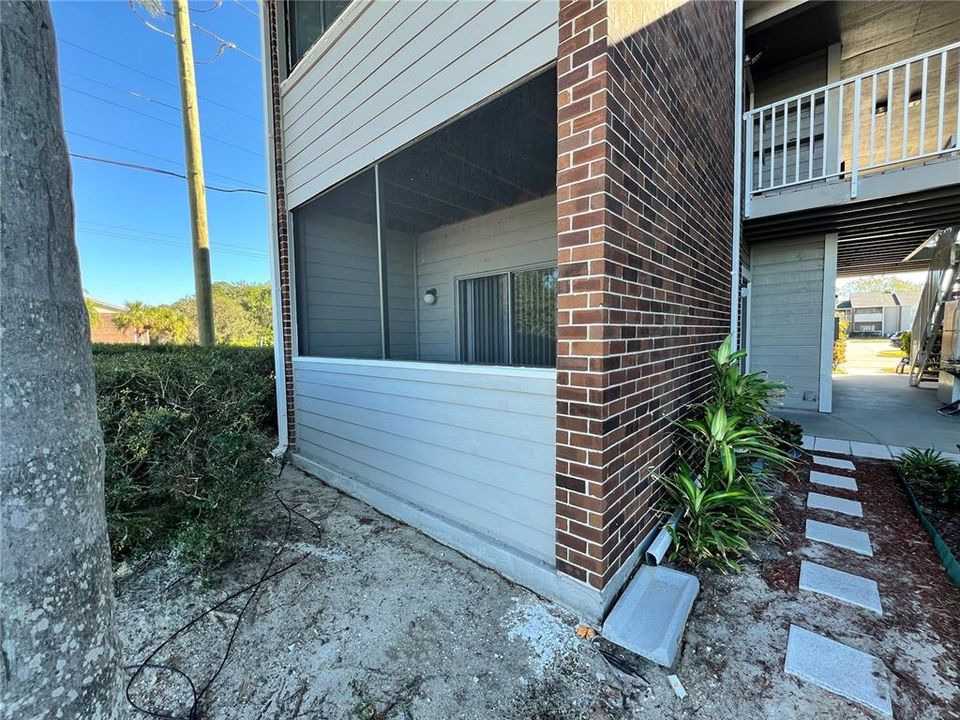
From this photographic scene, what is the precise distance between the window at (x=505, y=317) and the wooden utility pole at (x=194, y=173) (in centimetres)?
458

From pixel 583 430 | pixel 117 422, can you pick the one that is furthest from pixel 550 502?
pixel 117 422

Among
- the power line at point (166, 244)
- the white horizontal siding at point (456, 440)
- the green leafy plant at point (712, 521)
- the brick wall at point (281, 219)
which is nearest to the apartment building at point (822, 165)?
the green leafy plant at point (712, 521)

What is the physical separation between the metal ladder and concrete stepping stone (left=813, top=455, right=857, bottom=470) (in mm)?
5213

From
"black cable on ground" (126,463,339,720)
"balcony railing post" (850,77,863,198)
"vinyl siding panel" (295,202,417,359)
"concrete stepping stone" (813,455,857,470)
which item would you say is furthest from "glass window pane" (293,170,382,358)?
"balcony railing post" (850,77,863,198)

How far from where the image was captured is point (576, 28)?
2006 mm

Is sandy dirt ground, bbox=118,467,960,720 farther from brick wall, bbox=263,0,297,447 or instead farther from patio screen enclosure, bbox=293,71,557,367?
brick wall, bbox=263,0,297,447

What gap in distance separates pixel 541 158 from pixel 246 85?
14474mm

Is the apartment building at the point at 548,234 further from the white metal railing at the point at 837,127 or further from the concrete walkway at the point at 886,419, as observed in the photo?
the concrete walkway at the point at 886,419

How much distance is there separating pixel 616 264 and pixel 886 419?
6275 mm

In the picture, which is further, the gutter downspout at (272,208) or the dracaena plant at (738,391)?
the gutter downspout at (272,208)

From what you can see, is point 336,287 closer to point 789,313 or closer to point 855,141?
point 855,141

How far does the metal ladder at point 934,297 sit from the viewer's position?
7.24 metres

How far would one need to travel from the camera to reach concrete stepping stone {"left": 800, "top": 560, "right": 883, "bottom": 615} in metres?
2.20

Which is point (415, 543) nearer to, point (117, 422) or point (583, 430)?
point (583, 430)
